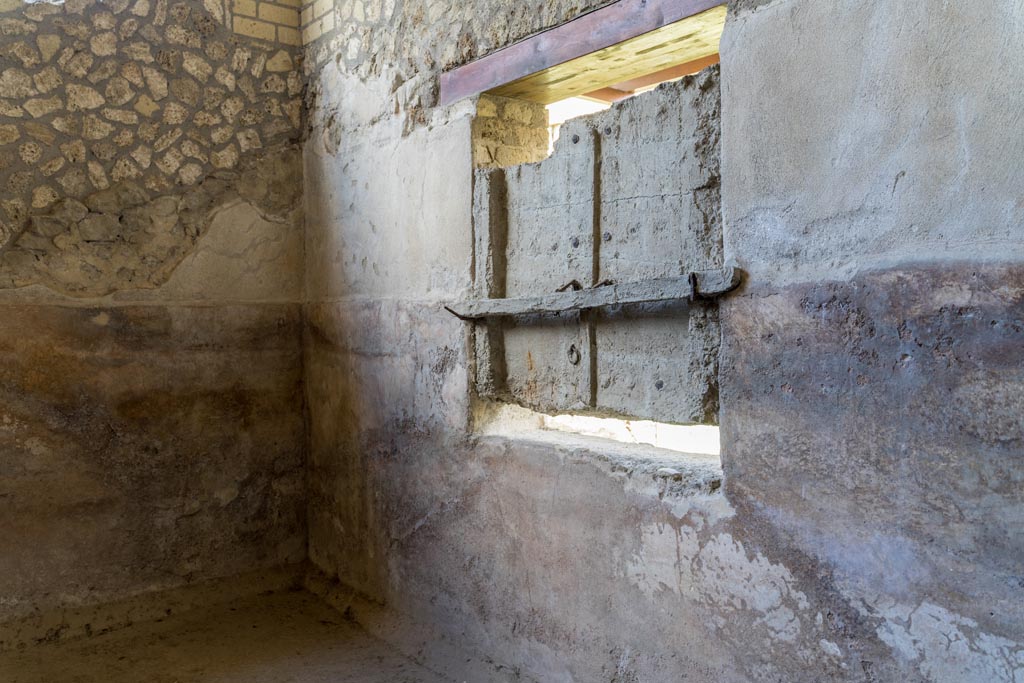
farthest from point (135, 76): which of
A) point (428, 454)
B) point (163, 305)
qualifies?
point (428, 454)

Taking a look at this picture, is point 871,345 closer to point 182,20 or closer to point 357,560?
point 357,560

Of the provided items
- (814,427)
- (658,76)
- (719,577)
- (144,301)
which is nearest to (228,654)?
(144,301)

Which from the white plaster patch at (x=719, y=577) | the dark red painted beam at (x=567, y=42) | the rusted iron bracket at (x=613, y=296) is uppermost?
the dark red painted beam at (x=567, y=42)

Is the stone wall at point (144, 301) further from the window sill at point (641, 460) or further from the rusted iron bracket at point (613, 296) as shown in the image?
the window sill at point (641, 460)

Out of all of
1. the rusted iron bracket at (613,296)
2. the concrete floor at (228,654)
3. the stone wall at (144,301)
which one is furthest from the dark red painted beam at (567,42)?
the concrete floor at (228,654)

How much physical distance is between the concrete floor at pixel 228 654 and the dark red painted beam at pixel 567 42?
208 cm

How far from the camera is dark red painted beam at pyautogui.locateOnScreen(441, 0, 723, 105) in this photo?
2062 mm

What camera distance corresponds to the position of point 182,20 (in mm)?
3389

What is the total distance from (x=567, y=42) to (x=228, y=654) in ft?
8.33

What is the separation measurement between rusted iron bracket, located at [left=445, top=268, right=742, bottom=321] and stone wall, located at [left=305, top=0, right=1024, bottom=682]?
0.25ft

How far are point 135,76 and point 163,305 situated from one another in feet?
3.16

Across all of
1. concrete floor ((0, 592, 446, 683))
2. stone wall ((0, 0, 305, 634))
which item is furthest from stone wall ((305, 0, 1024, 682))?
stone wall ((0, 0, 305, 634))

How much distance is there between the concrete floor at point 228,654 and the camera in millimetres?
2814

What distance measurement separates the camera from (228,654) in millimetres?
3012
